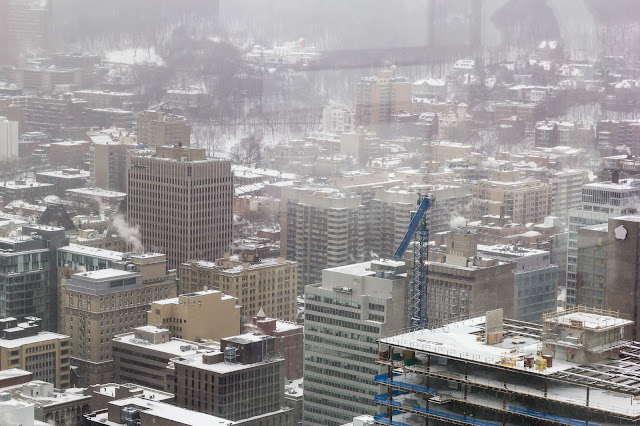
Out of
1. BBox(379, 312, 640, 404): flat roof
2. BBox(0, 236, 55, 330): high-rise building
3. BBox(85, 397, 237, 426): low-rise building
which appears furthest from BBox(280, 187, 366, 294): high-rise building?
BBox(379, 312, 640, 404): flat roof

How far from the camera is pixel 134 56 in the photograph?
31172 millimetres

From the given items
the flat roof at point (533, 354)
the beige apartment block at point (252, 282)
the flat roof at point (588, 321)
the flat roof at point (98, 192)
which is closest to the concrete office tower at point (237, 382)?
the beige apartment block at point (252, 282)

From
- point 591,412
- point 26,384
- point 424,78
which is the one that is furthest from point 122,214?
point 591,412

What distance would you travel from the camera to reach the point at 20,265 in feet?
57.3

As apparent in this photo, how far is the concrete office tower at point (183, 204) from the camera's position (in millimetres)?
19250

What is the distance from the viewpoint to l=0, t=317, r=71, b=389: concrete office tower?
14992 millimetres

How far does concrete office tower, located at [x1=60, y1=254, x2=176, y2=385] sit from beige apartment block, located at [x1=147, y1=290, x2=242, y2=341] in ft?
2.48

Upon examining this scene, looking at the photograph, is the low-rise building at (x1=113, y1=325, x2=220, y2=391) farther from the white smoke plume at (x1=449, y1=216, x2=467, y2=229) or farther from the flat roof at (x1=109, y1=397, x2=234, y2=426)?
the white smoke plume at (x1=449, y1=216, x2=467, y2=229)

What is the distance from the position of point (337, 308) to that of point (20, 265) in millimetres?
5493

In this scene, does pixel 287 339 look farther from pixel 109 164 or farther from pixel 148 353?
pixel 109 164

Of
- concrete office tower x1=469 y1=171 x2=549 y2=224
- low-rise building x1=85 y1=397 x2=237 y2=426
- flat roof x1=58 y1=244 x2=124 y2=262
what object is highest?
concrete office tower x1=469 y1=171 x2=549 y2=224

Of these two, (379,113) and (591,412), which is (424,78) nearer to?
(379,113)

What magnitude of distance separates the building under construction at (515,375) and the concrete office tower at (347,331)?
5089 mm

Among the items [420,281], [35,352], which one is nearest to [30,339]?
[35,352]
